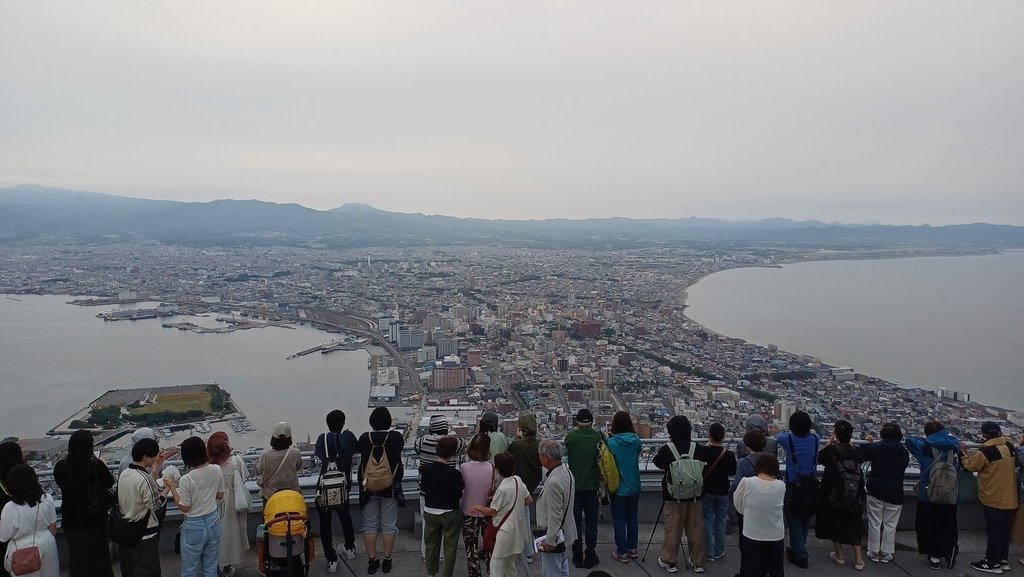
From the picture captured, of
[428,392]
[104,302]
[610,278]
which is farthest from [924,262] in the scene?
[104,302]

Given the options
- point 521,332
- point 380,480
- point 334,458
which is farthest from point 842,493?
point 521,332

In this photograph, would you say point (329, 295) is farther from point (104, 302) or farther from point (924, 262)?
point (924, 262)

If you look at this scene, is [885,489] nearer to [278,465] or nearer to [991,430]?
[991,430]

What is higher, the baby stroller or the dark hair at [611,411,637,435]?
the dark hair at [611,411,637,435]

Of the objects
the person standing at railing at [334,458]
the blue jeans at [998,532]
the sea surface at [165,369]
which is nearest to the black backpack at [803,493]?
the blue jeans at [998,532]

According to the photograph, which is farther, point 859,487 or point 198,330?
point 198,330

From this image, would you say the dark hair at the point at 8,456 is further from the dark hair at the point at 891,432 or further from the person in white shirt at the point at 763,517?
the dark hair at the point at 891,432

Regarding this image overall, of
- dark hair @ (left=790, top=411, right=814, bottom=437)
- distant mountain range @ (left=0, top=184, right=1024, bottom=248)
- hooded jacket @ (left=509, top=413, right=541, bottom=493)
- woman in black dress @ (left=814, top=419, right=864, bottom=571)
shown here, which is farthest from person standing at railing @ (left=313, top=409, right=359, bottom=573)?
distant mountain range @ (left=0, top=184, right=1024, bottom=248)

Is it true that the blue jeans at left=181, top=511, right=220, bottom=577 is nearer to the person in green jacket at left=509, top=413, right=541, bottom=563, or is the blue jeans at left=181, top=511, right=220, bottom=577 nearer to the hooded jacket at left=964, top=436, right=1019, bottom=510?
the person in green jacket at left=509, top=413, right=541, bottom=563
